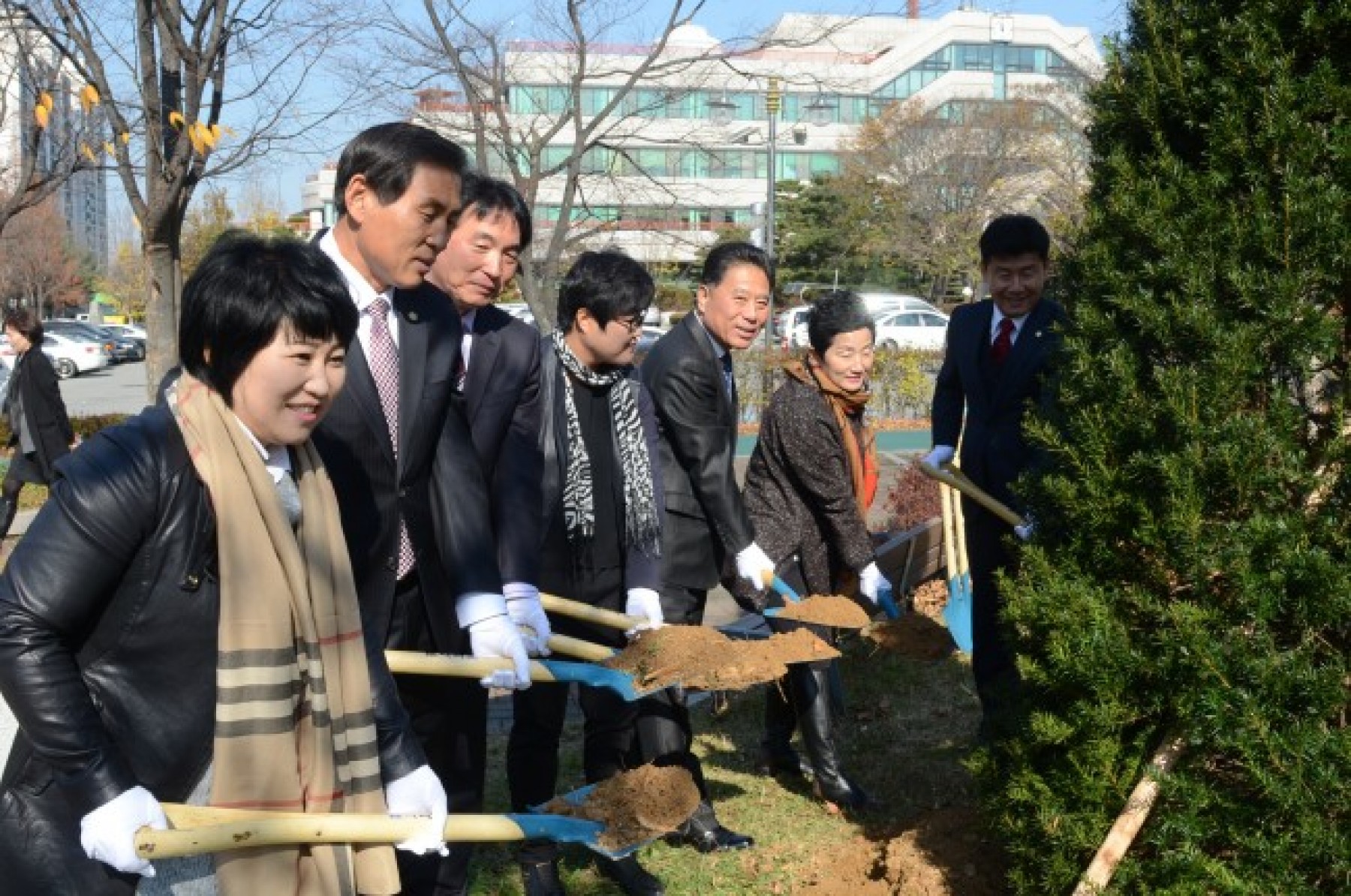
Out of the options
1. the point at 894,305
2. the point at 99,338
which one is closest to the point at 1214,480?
the point at 894,305

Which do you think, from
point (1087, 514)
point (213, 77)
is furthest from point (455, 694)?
point (213, 77)

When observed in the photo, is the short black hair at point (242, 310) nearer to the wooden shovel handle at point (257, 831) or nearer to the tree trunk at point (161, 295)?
the wooden shovel handle at point (257, 831)

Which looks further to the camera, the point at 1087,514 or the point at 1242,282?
the point at 1087,514

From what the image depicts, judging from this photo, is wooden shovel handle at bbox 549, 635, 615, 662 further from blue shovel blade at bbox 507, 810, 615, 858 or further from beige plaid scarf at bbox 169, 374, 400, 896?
beige plaid scarf at bbox 169, 374, 400, 896

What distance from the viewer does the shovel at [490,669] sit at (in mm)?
3123

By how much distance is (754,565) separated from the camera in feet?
15.9

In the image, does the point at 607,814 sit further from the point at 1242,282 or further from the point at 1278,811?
the point at 1242,282

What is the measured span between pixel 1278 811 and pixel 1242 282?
100 cm

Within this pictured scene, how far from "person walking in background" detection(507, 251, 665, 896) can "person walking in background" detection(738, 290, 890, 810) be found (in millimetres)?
857

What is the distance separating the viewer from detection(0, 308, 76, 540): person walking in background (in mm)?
11156

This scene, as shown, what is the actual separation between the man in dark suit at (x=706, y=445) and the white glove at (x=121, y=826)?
269cm

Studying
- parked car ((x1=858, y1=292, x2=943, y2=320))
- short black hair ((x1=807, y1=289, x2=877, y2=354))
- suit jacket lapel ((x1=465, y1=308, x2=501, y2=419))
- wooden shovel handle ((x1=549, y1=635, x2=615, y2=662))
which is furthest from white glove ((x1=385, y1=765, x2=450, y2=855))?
parked car ((x1=858, y1=292, x2=943, y2=320))

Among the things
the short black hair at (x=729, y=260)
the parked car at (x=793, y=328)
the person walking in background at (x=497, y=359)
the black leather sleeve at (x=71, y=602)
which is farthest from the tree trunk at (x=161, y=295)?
the parked car at (x=793, y=328)

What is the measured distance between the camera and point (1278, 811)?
2611 millimetres
